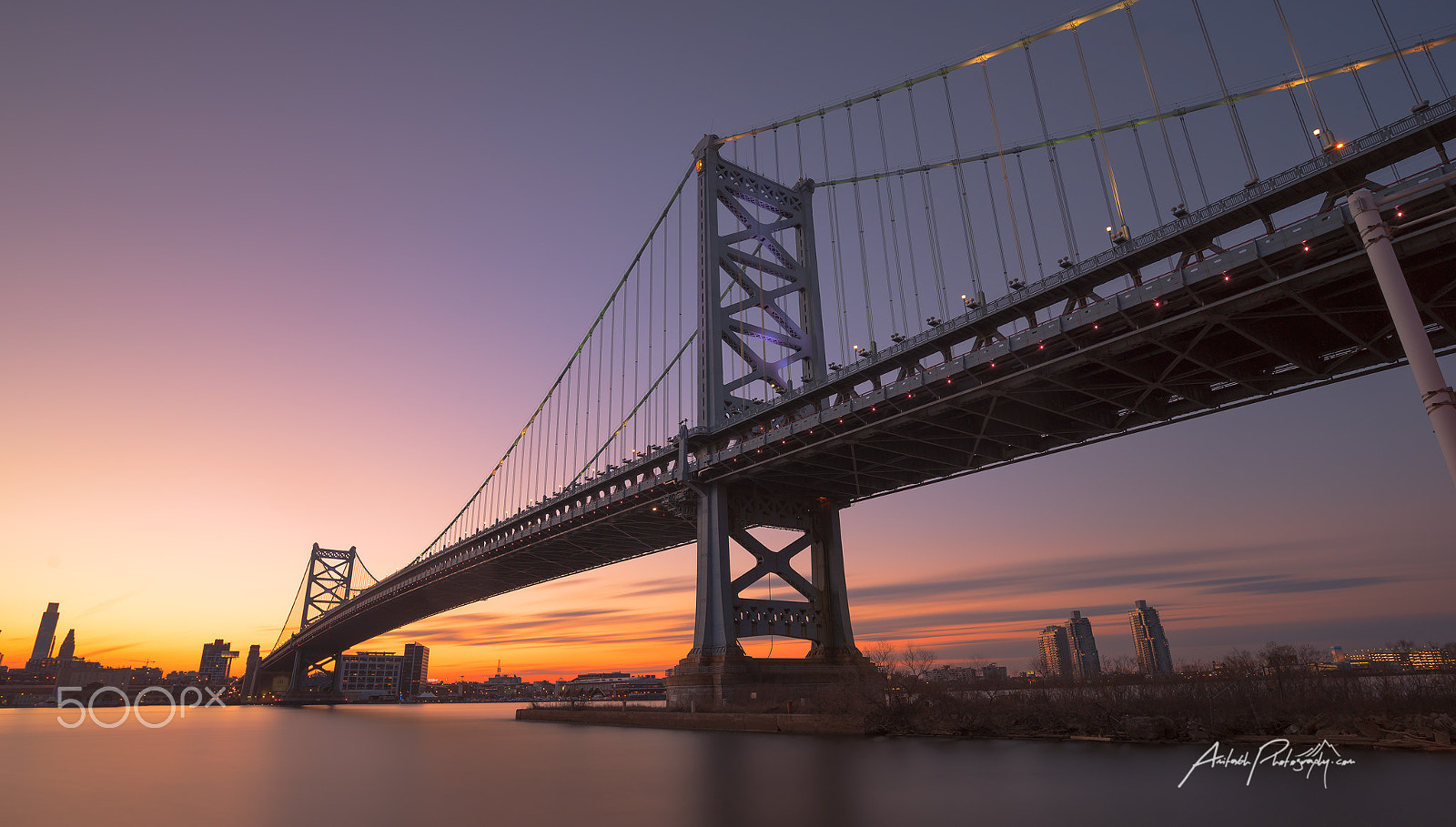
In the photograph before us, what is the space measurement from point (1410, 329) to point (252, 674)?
164344 mm

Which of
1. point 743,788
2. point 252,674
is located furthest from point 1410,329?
point 252,674

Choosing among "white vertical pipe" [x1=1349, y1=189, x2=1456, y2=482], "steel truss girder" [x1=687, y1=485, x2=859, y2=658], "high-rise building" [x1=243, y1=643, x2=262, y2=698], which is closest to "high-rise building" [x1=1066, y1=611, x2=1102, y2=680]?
"steel truss girder" [x1=687, y1=485, x2=859, y2=658]

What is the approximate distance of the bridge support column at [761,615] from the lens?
37156mm

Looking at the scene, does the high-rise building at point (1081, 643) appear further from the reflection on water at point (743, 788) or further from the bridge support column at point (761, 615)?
the reflection on water at point (743, 788)

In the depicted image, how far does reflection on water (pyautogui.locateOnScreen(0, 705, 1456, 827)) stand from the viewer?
1036cm

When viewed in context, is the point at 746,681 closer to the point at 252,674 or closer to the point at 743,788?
the point at 743,788

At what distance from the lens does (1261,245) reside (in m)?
21.5

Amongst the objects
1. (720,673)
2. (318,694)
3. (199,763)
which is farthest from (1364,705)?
(318,694)

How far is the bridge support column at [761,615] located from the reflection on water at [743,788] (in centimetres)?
1298

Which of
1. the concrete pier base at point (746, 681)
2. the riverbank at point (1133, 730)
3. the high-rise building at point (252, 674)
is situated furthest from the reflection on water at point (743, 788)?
the high-rise building at point (252, 674)

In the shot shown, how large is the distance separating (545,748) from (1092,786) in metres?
18.3

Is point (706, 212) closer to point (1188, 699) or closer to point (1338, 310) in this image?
point (1338, 310)

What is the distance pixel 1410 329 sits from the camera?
302 inches

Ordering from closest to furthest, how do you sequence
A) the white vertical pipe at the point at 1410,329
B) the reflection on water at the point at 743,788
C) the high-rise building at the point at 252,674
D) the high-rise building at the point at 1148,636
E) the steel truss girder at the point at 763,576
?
the white vertical pipe at the point at 1410,329 → the reflection on water at the point at 743,788 → the steel truss girder at the point at 763,576 → the high-rise building at the point at 1148,636 → the high-rise building at the point at 252,674
